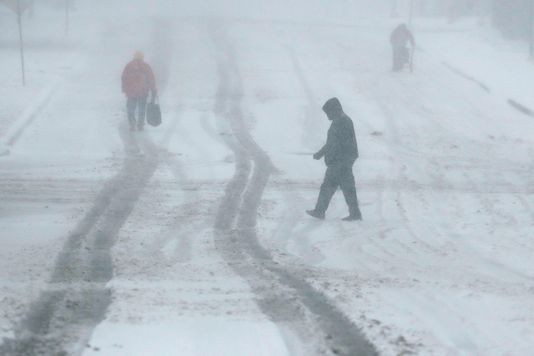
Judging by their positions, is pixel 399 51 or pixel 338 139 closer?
pixel 338 139

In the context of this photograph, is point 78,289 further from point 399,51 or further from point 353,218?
point 399,51

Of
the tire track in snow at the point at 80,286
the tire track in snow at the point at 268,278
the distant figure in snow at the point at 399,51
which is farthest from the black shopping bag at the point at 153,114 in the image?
the distant figure in snow at the point at 399,51

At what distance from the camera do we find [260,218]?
12.6 metres

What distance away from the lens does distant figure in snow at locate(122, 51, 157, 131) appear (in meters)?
19.2

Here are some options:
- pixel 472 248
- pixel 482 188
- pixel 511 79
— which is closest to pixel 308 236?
pixel 472 248

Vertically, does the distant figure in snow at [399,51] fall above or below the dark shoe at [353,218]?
below

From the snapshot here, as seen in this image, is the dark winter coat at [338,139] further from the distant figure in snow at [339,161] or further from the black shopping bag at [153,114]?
the black shopping bag at [153,114]

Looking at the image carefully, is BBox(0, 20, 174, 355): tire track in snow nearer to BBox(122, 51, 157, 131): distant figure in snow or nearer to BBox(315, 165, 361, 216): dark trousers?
BBox(315, 165, 361, 216): dark trousers

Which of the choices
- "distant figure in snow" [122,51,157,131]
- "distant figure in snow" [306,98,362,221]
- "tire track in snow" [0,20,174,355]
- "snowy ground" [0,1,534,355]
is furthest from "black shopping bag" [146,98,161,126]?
"distant figure in snow" [306,98,362,221]

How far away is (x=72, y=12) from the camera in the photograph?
170 ft

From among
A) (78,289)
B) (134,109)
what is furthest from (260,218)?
(134,109)

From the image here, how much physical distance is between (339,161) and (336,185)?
1.12 ft

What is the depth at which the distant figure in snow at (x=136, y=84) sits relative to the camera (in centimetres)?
1917

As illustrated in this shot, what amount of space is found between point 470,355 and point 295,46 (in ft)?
93.9
